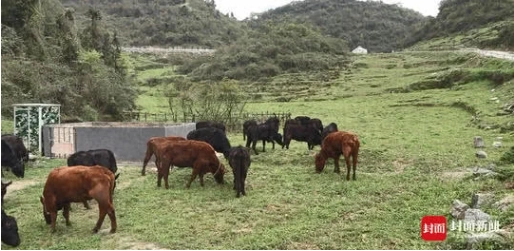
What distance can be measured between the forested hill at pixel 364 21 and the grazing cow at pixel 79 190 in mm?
102634

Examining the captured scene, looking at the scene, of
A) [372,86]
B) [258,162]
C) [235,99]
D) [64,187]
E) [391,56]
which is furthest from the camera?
[391,56]

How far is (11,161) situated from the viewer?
14570 millimetres

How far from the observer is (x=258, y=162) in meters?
16.6

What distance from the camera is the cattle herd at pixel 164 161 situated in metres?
9.38

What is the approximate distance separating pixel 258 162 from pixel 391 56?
60.4m

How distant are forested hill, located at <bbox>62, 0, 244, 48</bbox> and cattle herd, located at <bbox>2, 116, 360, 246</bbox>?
82.8 meters

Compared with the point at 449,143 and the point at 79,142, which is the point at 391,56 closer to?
the point at 449,143

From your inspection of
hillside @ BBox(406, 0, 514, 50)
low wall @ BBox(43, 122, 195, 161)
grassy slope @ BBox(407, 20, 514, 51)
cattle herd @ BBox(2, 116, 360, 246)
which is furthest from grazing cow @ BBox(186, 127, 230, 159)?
grassy slope @ BBox(407, 20, 514, 51)

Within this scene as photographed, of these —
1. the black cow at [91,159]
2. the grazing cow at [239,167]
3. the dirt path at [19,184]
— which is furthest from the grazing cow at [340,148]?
the dirt path at [19,184]

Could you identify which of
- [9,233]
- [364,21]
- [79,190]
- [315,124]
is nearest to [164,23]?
[364,21]

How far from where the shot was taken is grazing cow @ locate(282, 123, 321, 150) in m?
19.4

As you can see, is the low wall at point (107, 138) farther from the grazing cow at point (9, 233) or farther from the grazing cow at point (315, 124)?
the grazing cow at point (9, 233)

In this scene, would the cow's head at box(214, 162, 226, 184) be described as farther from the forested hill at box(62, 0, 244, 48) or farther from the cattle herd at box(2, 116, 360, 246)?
the forested hill at box(62, 0, 244, 48)

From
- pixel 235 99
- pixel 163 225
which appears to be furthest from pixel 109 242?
pixel 235 99
